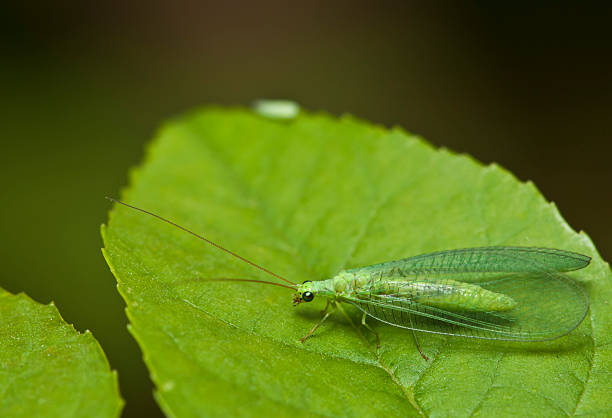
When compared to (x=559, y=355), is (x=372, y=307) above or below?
below

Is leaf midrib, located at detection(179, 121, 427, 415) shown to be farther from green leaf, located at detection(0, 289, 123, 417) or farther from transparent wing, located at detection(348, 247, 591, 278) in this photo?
green leaf, located at detection(0, 289, 123, 417)

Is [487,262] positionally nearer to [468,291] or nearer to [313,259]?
[468,291]

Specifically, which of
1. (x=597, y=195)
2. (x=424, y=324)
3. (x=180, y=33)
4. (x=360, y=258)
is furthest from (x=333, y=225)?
(x=180, y=33)

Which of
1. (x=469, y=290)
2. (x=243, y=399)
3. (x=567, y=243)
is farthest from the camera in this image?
(x=469, y=290)

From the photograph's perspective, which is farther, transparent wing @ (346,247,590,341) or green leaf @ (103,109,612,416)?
transparent wing @ (346,247,590,341)

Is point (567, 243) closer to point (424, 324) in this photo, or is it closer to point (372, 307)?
point (424, 324)

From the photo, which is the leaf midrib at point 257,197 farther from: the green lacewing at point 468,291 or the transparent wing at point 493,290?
the transparent wing at point 493,290

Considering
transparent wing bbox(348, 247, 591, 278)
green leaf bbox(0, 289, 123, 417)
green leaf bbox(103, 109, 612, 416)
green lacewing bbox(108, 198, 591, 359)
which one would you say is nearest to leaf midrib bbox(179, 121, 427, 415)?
green leaf bbox(103, 109, 612, 416)
